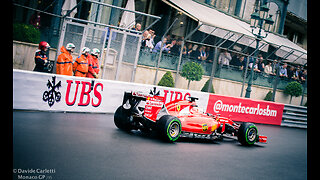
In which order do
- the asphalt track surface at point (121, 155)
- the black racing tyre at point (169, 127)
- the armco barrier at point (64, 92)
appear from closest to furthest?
the asphalt track surface at point (121, 155)
the black racing tyre at point (169, 127)
the armco barrier at point (64, 92)

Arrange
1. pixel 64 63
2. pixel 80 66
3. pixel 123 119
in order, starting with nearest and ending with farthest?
1. pixel 123 119
2. pixel 64 63
3. pixel 80 66

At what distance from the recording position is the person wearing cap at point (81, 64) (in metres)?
10.4

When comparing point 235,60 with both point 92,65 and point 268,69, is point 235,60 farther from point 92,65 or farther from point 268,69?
point 92,65

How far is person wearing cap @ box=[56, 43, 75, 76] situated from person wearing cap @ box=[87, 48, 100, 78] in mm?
681

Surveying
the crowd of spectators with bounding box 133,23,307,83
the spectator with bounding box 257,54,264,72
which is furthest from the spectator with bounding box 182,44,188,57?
the spectator with bounding box 257,54,264,72

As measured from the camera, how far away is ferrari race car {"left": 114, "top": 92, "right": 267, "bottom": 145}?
298 inches

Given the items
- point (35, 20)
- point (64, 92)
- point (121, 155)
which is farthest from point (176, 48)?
point (121, 155)

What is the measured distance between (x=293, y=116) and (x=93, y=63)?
1024 cm

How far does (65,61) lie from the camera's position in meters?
10.1

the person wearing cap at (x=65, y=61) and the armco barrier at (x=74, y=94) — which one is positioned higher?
the person wearing cap at (x=65, y=61)

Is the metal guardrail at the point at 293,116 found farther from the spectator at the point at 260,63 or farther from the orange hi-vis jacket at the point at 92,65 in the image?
the orange hi-vis jacket at the point at 92,65

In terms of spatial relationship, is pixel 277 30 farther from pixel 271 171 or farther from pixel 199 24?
pixel 271 171

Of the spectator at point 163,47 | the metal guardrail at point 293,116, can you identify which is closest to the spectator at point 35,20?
the spectator at point 163,47
